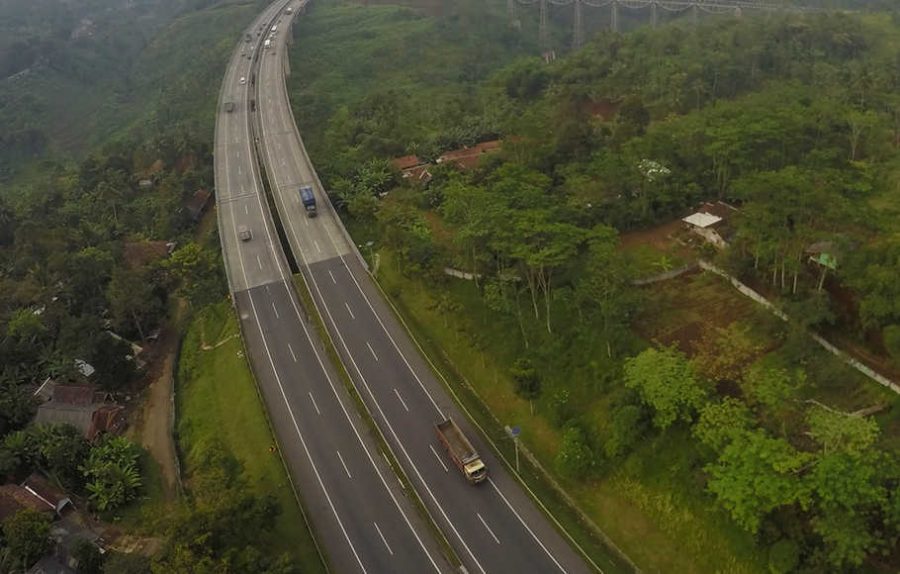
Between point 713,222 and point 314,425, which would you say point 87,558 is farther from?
point 713,222

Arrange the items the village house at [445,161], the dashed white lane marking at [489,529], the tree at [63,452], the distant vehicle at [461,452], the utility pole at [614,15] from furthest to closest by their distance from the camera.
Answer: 1. the utility pole at [614,15]
2. the village house at [445,161]
3. the tree at [63,452]
4. the distant vehicle at [461,452]
5. the dashed white lane marking at [489,529]

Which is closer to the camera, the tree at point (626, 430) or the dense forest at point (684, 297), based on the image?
the dense forest at point (684, 297)

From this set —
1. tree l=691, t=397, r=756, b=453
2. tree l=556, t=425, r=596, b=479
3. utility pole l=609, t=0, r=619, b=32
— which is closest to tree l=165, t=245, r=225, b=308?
tree l=556, t=425, r=596, b=479

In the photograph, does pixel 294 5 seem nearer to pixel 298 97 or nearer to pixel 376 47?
pixel 376 47

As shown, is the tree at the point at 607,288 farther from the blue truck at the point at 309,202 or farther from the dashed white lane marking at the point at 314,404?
the blue truck at the point at 309,202

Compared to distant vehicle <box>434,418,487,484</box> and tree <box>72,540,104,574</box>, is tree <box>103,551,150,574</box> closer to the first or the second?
tree <box>72,540,104,574</box>

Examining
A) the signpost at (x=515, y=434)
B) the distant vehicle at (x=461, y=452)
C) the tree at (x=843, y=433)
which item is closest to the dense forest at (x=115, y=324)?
the distant vehicle at (x=461, y=452)
